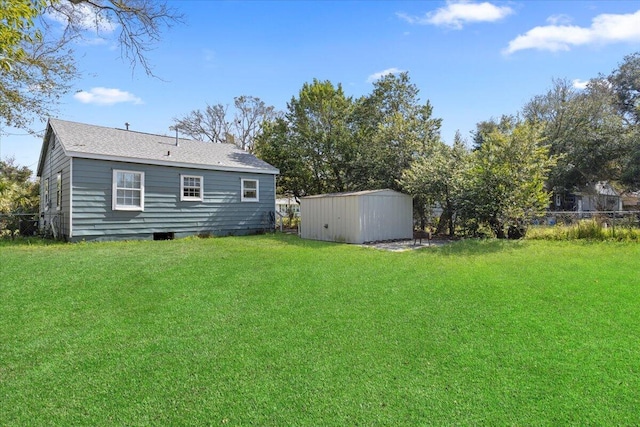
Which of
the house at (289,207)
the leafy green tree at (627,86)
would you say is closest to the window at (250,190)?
the house at (289,207)

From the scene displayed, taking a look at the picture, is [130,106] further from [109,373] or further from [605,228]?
[605,228]

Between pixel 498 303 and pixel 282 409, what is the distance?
3.31 m

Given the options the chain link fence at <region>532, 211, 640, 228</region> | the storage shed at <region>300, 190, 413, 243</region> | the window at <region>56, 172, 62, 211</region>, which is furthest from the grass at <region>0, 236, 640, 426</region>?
the window at <region>56, 172, 62, 211</region>

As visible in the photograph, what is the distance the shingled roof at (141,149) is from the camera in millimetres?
10688

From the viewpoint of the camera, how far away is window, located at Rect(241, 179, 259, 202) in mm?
13867

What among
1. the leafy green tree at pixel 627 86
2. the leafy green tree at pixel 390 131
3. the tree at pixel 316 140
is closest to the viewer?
the leafy green tree at pixel 390 131

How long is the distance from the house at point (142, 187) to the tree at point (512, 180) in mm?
8322

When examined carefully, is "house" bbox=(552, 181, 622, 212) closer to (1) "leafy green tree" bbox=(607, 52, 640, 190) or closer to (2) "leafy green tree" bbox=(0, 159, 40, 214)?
(1) "leafy green tree" bbox=(607, 52, 640, 190)

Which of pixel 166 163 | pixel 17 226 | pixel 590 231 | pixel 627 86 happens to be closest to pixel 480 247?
pixel 590 231

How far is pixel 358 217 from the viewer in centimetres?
1077

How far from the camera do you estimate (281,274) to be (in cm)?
590

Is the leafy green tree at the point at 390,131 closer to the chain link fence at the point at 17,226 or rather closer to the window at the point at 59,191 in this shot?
the window at the point at 59,191

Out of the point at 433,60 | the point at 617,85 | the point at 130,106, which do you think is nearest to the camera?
the point at 433,60

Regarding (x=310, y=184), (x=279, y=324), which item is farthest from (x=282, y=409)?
(x=310, y=184)
